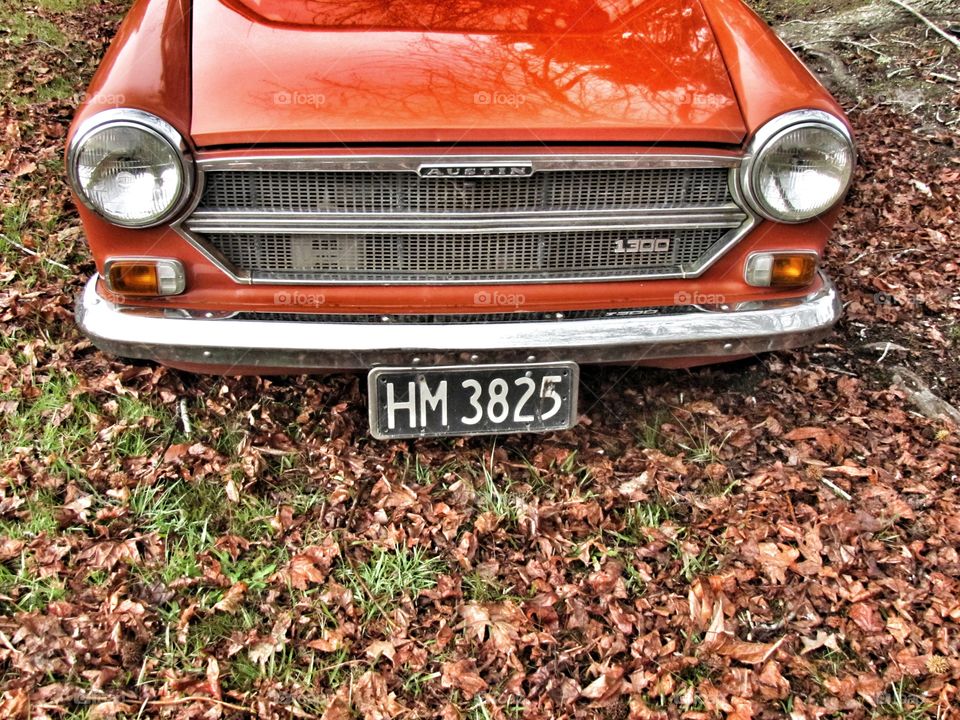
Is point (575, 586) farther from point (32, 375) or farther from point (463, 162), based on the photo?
point (32, 375)

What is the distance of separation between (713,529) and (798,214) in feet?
3.24

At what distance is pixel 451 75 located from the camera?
231 centimetres

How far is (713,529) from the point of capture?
8.34 feet

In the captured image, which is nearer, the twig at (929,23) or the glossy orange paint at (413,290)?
the glossy orange paint at (413,290)

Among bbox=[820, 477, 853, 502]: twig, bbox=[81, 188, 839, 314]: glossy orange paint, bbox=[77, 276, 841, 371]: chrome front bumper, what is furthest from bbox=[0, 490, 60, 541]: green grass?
bbox=[820, 477, 853, 502]: twig

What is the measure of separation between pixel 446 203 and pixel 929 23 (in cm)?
541

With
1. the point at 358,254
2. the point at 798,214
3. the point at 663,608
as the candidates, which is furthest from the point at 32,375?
the point at 798,214

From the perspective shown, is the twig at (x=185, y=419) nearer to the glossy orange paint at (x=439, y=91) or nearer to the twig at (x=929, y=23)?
the glossy orange paint at (x=439, y=91)

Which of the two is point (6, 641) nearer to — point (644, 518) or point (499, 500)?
point (499, 500)

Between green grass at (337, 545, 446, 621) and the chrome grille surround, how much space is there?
797 millimetres

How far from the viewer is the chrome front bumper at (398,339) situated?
7.57 feet

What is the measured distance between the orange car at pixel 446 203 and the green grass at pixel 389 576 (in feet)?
1.17

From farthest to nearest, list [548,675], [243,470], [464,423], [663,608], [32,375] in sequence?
[32,375], [243,470], [464,423], [663,608], [548,675]

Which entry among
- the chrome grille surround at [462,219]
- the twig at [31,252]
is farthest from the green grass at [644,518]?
the twig at [31,252]
